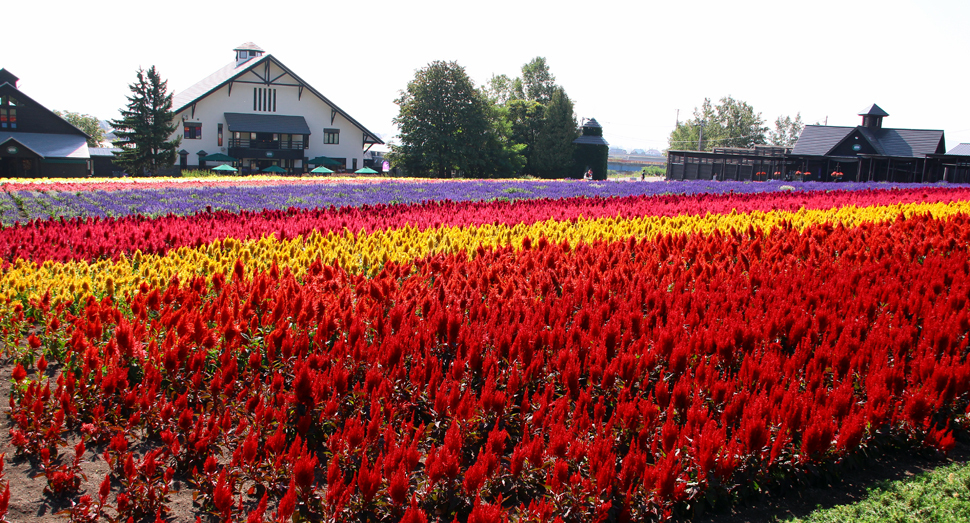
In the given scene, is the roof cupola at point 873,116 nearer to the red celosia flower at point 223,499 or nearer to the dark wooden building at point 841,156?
the dark wooden building at point 841,156

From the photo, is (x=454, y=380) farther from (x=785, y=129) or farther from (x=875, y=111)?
(x=785, y=129)

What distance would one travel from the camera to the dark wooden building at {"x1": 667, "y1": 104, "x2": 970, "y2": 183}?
52.4 m

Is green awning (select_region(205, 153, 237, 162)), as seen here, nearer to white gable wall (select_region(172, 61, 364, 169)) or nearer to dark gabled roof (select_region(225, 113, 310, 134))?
dark gabled roof (select_region(225, 113, 310, 134))

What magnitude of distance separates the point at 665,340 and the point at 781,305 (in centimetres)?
161

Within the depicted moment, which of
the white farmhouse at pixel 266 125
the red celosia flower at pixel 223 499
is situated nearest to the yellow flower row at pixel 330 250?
the red celosia flower at pixel 223 499

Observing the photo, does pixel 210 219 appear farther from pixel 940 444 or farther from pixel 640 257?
pixel 940 444

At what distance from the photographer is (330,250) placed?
8.54 metres

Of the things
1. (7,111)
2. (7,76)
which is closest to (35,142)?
(7,111)

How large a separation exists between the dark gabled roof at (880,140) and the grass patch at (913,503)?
57187mm

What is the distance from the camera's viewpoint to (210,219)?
11.9 m

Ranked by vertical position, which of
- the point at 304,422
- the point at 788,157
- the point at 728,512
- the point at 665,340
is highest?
the point at 788,157

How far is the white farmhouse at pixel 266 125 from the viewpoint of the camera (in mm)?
57188

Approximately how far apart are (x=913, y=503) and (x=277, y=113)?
203 ft

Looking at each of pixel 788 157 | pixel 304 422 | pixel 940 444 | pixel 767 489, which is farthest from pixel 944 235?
pixel 788 157
